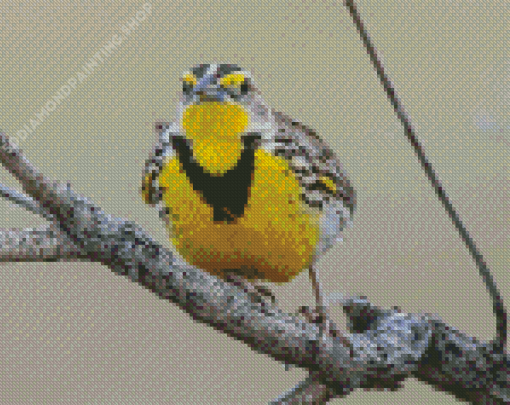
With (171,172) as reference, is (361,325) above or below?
below

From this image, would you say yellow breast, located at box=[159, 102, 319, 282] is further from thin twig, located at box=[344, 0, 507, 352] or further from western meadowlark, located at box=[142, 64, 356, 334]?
thin twig, located at box=[344, 0, 507, 352]

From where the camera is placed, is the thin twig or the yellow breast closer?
the thin twig

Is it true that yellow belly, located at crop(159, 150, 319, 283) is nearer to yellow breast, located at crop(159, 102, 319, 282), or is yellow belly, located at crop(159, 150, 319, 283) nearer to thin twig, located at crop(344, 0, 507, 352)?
yellow breast, located at crop(159, 102, 319, 282)

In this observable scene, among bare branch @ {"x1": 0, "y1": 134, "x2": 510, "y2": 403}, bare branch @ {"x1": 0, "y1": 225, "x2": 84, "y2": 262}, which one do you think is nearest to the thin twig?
bare branch @ {"x1": 0, "y1": 134, "x2": 510, "y2": 403}

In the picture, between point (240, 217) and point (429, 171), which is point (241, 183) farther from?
point (429, 171)

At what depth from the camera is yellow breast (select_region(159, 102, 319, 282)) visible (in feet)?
2.34

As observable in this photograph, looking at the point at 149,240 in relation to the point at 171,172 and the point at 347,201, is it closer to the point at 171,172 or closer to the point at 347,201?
the point at 171,172

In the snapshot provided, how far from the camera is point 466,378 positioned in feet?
2.73

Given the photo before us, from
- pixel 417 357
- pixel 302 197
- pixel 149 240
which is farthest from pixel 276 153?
pixel 417 357

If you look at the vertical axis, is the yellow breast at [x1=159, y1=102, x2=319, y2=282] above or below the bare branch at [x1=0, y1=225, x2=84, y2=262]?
below

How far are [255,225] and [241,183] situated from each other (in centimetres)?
5

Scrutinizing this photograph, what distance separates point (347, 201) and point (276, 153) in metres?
0.13

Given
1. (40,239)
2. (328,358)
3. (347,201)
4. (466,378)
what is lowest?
(466,378)

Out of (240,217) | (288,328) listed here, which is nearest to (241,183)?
(240,217)
